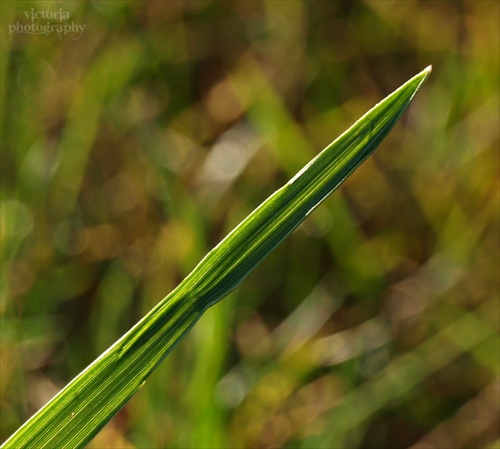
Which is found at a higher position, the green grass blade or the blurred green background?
the blurred green background

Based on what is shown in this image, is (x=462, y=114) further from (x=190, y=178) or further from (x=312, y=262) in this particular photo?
(x=190, y=178)

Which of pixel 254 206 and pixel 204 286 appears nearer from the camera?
pixel 204 286

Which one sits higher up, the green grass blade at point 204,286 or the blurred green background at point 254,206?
the blurred green background at point 254,206

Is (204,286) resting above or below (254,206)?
below

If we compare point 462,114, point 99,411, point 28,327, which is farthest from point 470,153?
point 99,411
